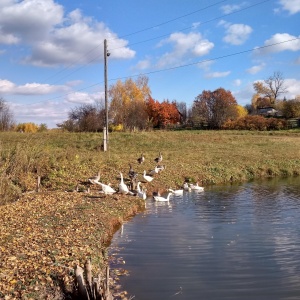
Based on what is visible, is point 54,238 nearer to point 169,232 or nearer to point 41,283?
point 41,283

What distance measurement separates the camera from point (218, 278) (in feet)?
26.8

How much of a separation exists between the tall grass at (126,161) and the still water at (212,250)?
16.4 ft

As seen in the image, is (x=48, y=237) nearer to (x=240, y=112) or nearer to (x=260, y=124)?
(x=260, y=124)

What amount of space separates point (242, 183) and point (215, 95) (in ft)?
200

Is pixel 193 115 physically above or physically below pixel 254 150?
above

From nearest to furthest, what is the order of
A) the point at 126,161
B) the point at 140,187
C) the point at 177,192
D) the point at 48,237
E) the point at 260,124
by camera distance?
the point at 48,237 → the point at 177,192 → the point at 140,187 → the point at 126,161 → the point at 260,124

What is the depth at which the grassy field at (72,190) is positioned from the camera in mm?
7594

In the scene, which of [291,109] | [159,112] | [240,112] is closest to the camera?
[159,112]

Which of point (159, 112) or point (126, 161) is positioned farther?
point (159, 112)

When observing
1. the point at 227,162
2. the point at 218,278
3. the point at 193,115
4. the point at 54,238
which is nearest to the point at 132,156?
the point at 227,162

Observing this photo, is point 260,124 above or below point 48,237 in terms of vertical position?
above

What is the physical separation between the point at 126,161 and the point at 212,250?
1341 centimetres

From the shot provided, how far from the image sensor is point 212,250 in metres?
10.0

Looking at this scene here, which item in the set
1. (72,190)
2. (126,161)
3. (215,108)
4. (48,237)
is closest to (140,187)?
(72,190)
